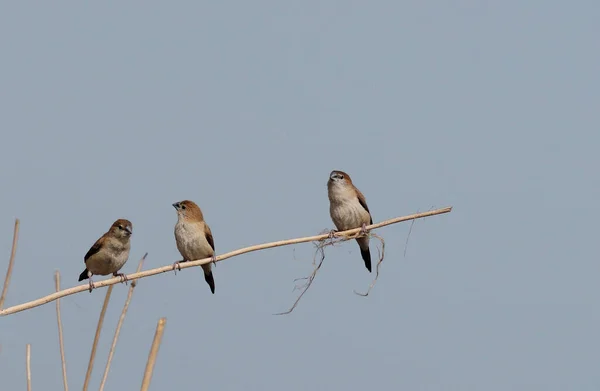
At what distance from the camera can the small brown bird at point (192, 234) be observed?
33.1 ft

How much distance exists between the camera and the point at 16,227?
589 centimetres

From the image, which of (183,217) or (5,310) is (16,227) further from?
(183,217)

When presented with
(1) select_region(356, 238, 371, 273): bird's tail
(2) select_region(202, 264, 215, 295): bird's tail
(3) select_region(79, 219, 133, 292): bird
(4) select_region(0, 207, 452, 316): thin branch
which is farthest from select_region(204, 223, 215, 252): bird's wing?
(4) select_region(0, 207, 452, 316): thin branch

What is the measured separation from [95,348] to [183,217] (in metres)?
4.62

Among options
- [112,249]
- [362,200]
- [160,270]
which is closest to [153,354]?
[160,270]

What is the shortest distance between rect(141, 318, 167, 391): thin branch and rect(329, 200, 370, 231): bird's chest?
6.15 meters

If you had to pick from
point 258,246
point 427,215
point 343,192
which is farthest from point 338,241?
point 343,192

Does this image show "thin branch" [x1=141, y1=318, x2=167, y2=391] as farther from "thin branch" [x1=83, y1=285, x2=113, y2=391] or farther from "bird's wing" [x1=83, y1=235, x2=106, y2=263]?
"bird's wing" [x1=83, y1=235, x2=106, y2=263]

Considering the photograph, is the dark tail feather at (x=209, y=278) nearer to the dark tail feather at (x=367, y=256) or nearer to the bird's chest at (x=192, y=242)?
the bird's chest at (x=192, y=242)

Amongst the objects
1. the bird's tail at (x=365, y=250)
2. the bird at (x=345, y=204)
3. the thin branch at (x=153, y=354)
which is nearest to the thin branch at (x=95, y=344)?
the thin branch at (x=153, y=354)

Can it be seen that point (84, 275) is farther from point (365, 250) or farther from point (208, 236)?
point (365, 250)

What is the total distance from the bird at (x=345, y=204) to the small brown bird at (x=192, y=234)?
4.86 ft

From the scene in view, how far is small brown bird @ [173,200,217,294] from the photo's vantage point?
10.1 m

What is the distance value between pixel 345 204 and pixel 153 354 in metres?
6.25
